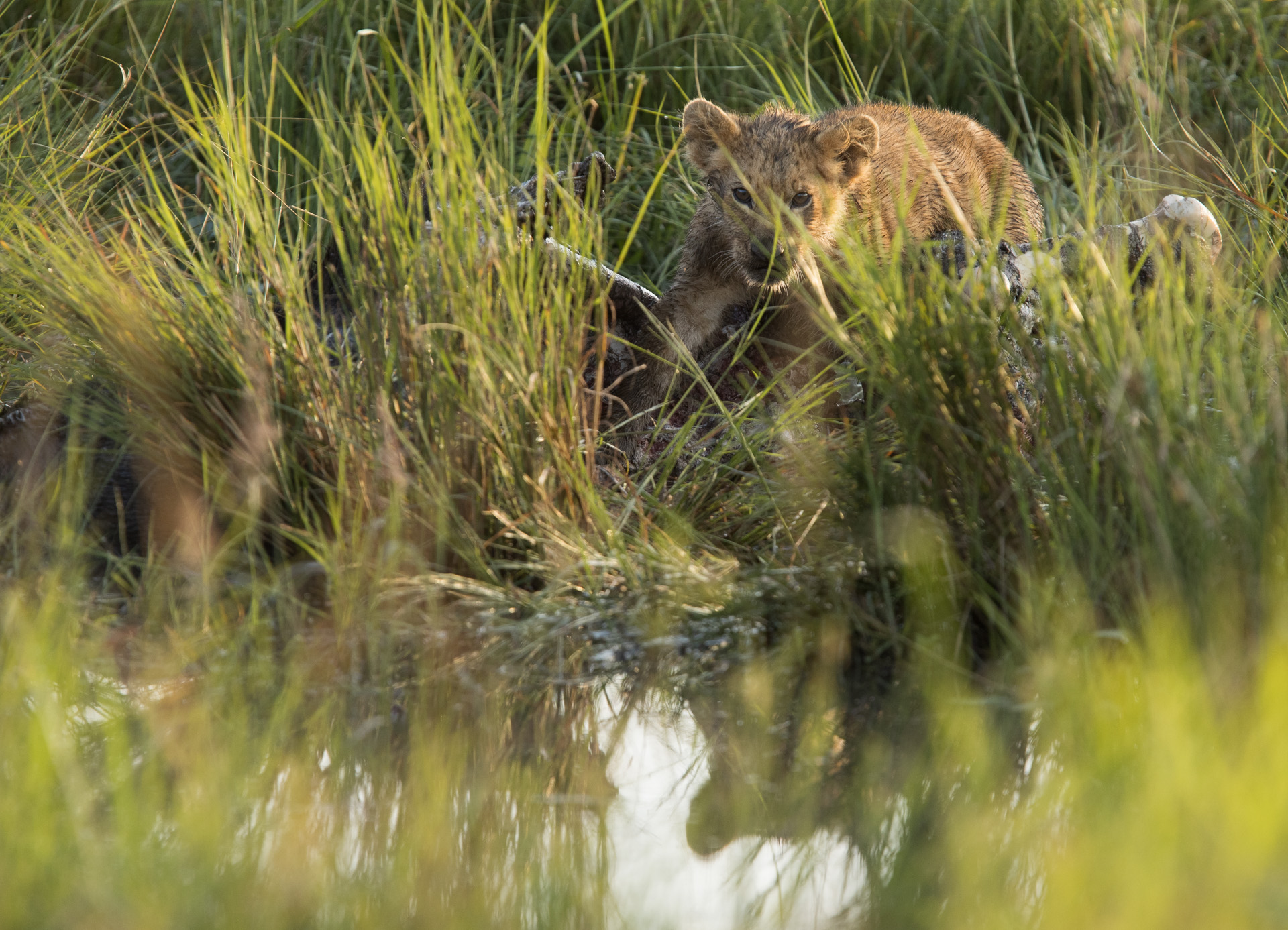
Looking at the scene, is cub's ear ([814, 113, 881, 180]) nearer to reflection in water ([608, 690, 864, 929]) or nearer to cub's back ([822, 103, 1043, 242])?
cub's back ([822, 103, 1043, 242])

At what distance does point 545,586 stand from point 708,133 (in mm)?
2122

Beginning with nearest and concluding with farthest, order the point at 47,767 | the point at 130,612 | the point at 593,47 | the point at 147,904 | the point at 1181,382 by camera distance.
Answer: the point at 147,904 < the point at 47,767 < the point at 1181,382 < the point at 130,612 < the point at 593,47

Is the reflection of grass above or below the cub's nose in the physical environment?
above

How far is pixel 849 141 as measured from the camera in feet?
14.7

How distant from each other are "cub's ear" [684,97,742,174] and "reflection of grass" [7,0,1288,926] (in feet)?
3.96

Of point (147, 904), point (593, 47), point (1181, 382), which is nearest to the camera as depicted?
point (147, 904)

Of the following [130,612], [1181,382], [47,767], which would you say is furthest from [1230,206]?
[47,767]

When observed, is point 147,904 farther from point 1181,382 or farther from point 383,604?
point 1181,382

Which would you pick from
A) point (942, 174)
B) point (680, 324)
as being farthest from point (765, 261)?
point (942, 174)

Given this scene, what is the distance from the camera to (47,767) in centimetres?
205

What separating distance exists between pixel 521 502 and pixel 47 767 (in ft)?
4.16

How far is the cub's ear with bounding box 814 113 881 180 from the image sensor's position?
4.42 metres

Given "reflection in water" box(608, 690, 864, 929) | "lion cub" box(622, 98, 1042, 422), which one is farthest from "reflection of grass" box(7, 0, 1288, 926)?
"lion cub" box(622, 98, 1042, 422)

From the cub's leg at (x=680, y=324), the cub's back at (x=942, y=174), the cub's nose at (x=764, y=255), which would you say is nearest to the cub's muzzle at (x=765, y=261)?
the cub's nose at (x=764, y=255)
